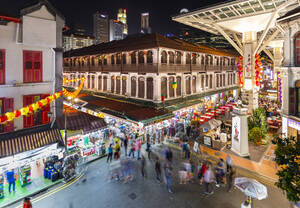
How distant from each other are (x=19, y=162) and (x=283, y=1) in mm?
24352

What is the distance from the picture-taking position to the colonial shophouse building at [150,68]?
72.0 ft

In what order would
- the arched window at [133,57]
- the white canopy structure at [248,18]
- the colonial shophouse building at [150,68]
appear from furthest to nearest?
1. the arched window at [133,57]
2. the colonial shophouse building at [150,68]
3. the white canopy structure at [248,18]

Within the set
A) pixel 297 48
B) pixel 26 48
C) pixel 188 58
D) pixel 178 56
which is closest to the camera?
pixel 26 48

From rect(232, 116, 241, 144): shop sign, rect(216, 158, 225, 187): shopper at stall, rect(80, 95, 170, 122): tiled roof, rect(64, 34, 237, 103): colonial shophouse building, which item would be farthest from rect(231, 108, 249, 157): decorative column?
rect(64, 34, 237, 103): colonial shophouse building

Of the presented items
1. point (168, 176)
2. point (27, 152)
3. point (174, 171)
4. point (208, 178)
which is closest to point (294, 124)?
point (208, 178)

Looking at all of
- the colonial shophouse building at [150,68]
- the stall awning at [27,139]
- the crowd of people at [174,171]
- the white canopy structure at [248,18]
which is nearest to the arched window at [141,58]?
the colonial shophouse building at [150,68]

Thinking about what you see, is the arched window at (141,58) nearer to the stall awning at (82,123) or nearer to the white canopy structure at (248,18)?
the white canopy structure at (248,18)

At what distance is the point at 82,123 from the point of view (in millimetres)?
16234

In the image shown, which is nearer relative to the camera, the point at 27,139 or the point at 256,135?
the point at 27,139

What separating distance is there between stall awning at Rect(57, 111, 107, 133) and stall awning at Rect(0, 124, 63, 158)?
1.10 m

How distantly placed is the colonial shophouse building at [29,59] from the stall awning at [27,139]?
15.4 inches

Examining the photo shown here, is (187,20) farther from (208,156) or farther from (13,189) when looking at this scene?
(13,189)

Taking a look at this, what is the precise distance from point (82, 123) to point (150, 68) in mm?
10186

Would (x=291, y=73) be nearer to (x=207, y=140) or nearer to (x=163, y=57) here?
(x=207, y=140)
